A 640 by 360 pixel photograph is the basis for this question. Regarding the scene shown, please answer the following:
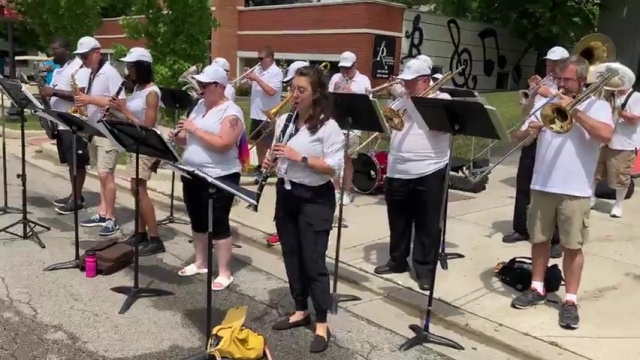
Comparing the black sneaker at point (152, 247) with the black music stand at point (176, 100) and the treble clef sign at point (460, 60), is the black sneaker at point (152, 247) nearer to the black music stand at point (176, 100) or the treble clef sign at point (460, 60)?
the black music stand at point (176, 100)

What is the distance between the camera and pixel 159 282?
5.50 metres

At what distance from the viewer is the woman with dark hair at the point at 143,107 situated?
18.6ft

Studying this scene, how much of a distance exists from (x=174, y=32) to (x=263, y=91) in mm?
3500

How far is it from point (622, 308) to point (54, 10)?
14080 mm

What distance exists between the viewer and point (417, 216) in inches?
216

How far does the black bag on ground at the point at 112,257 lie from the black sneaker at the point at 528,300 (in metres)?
3.44

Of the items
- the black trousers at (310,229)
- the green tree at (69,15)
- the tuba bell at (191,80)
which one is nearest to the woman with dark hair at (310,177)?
the black trousers at (310,229)

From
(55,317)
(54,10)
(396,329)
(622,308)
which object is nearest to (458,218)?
(622,308)

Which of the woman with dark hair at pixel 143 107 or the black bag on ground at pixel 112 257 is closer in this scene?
the black bag on ground at pixel 112 257

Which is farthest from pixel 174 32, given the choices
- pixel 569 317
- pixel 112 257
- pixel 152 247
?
pixel 569 317

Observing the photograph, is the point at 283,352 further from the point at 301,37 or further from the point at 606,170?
the point at 301,37

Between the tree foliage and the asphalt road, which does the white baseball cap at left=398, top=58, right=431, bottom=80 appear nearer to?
A: the asphalt road

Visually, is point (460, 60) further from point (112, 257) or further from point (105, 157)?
point (112, 257)

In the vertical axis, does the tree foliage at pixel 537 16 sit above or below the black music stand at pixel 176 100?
above
